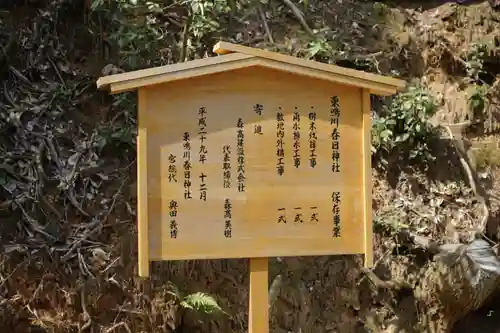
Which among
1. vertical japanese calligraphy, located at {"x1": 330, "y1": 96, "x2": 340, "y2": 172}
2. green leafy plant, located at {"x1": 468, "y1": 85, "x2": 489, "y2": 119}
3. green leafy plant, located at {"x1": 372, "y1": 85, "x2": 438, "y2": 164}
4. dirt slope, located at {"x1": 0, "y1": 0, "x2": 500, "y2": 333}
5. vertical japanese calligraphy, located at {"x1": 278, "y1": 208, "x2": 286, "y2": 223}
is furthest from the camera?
green leafy plant, located at {"x1": 468, "y1": 85, "x2": 489, "y2": 119}

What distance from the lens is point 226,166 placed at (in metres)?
3.55

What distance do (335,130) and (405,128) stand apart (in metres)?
3.01

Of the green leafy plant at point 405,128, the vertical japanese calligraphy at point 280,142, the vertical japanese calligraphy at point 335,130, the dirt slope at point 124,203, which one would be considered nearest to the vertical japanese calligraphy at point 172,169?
the vertical japanese calligraphy at point 280,142

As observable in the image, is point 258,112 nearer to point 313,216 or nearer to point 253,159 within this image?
point 253,159

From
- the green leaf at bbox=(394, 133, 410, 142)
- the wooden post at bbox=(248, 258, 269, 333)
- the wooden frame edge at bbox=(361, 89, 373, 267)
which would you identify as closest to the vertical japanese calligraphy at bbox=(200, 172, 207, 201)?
the wooden post at bbox=(248, 258, 269, 333)

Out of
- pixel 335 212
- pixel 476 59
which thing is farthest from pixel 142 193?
pixel 476 59

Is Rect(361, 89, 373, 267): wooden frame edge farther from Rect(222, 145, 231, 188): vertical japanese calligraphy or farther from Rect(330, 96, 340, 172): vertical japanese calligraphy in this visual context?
Rect(222, 145, 231, 188): vertical japanese calligraphy

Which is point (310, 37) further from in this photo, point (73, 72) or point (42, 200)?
point (42, 200)

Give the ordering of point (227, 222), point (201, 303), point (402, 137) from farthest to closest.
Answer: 1. point (402, 137)
2. point (201, 303)
3. point (227, 222)

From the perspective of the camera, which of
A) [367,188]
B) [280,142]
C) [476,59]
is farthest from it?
[476,59]

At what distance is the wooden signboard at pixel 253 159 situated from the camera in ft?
11.3

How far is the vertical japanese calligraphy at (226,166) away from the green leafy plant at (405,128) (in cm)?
314

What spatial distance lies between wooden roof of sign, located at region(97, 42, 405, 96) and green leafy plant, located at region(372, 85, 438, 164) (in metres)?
2.75

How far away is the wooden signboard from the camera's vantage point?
11.3ft
